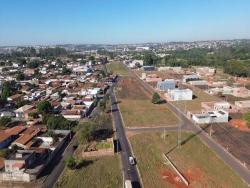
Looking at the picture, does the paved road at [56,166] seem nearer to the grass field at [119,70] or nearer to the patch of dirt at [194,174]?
the patch of dirt at [194,174]

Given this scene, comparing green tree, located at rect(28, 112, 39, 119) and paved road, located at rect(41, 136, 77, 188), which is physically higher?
green tree, located at rect(28, 112, 39, 119)

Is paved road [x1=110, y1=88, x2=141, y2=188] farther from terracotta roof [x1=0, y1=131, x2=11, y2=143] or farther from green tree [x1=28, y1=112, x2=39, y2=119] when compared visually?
terracotta roof [x1=0, y1=131, x2=11, y2=143]

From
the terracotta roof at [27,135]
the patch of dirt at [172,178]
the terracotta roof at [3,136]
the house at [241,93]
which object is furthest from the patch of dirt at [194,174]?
the house at [241,93]

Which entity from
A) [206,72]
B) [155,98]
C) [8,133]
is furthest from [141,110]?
[206,72]

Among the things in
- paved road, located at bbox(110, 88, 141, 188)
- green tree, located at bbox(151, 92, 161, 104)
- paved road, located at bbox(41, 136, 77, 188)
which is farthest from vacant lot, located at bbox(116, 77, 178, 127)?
paved road, located at bbox(41, 136, 77, 188)

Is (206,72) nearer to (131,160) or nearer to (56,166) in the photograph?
(131,160)

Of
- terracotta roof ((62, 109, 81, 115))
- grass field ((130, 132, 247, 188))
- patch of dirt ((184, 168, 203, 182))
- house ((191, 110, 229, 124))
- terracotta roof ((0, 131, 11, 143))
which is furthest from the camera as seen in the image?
terracotta roof ((62, 109, 81, 115))

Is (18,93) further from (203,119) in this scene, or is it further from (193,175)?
(193,175)
